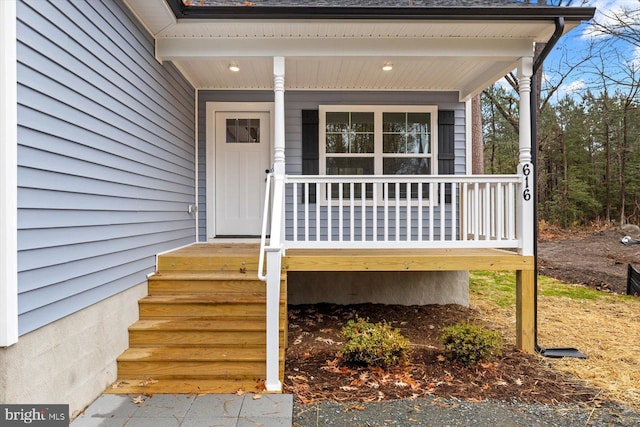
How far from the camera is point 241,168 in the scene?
18.1 feet

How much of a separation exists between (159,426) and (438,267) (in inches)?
108

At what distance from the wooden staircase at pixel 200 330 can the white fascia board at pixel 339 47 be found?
2126mm

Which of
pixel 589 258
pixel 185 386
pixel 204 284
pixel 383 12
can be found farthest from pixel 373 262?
pixel 589 258

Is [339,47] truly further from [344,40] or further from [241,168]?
[241,168]

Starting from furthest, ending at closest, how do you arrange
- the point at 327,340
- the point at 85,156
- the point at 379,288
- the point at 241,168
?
the point at 379,288, the point at 241,168, the point at 327,340, the point at 85,156

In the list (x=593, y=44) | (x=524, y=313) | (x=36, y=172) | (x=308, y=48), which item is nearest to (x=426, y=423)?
(x=524, y=313)

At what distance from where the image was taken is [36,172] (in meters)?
2.20

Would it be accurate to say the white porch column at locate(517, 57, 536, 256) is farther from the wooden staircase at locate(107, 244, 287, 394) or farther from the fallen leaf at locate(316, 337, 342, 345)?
the wooden staircase at locate(107, 244, 287, 394)

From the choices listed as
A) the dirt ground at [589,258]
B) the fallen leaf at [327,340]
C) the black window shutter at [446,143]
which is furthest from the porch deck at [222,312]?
the dirt ground at [589,258]

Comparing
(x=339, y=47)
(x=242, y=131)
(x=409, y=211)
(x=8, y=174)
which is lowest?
(x=409, y=211)

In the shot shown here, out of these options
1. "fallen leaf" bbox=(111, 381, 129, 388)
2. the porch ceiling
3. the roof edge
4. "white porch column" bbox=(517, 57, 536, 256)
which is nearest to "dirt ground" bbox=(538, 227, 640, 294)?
"white porch column" bbox=(517, 57, 536, 256)

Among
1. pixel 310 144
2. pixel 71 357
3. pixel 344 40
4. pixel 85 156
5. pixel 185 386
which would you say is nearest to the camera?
pixel 71 357

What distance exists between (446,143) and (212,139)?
3344mm

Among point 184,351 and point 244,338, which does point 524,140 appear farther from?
point 184,351
